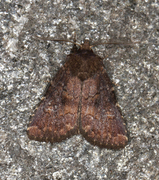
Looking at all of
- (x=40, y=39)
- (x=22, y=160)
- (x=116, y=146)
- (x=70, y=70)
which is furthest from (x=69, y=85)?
(x=22, y=160)

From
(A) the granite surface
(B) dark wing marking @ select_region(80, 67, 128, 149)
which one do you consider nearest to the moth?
(B) dark wing marking @ select_region(80, 67, 128, 149)

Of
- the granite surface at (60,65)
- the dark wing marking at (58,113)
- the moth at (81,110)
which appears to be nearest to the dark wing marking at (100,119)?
the moth at (81,110)

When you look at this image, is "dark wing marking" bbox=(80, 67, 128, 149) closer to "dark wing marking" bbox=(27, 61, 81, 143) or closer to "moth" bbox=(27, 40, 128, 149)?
"moth" bbox=(27, 40, 128, 149)

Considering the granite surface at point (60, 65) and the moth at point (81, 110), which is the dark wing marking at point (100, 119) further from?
the granite surface at point (60, 65)

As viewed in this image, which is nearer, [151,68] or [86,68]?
[86,68]

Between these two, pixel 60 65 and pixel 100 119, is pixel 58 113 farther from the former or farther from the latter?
pixel 60 65

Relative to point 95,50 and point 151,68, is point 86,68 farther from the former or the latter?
point 151,68

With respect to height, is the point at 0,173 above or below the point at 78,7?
below
